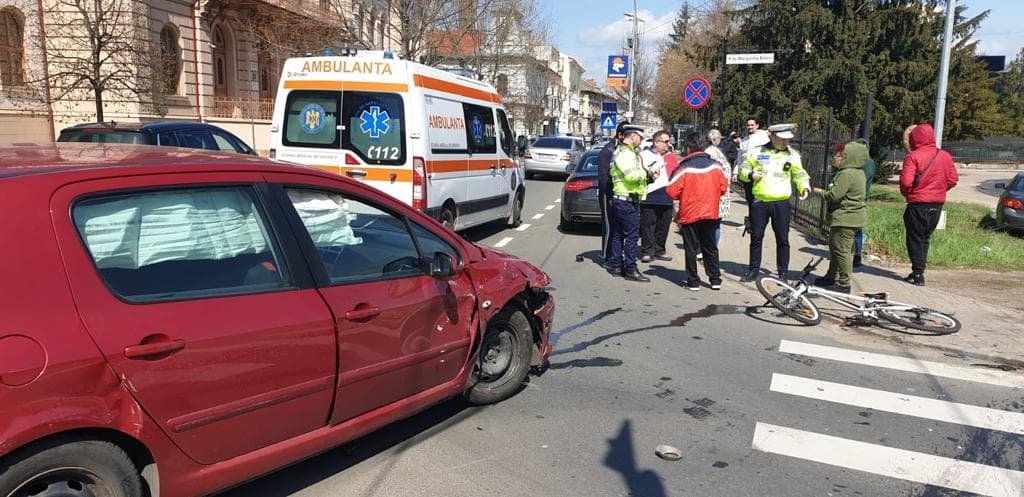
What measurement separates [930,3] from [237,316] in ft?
105

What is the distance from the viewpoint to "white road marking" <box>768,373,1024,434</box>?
4.75 metres

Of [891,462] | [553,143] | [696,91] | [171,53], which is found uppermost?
[171,53]

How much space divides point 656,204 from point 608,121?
23.6m

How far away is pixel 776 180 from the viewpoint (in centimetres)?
830

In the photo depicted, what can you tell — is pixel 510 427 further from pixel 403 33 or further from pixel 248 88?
pixel 248 88

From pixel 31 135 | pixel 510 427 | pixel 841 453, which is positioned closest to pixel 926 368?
pixel 841 453

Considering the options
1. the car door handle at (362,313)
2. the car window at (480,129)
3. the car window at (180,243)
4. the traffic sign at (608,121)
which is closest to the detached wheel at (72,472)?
the car window at (180,243)

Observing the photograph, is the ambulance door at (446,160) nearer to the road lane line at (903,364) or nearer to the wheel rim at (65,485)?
the road lane line at (903,364)

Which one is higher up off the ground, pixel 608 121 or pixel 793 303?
pixel 608 121

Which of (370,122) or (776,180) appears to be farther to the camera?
(370,122)

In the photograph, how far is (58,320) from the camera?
2.48 metres

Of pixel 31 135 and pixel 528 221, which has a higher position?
pixel 31 135

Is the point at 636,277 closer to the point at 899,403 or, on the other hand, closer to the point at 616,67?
the point at 899,403

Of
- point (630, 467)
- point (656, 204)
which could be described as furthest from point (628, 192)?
point (630, 467)
